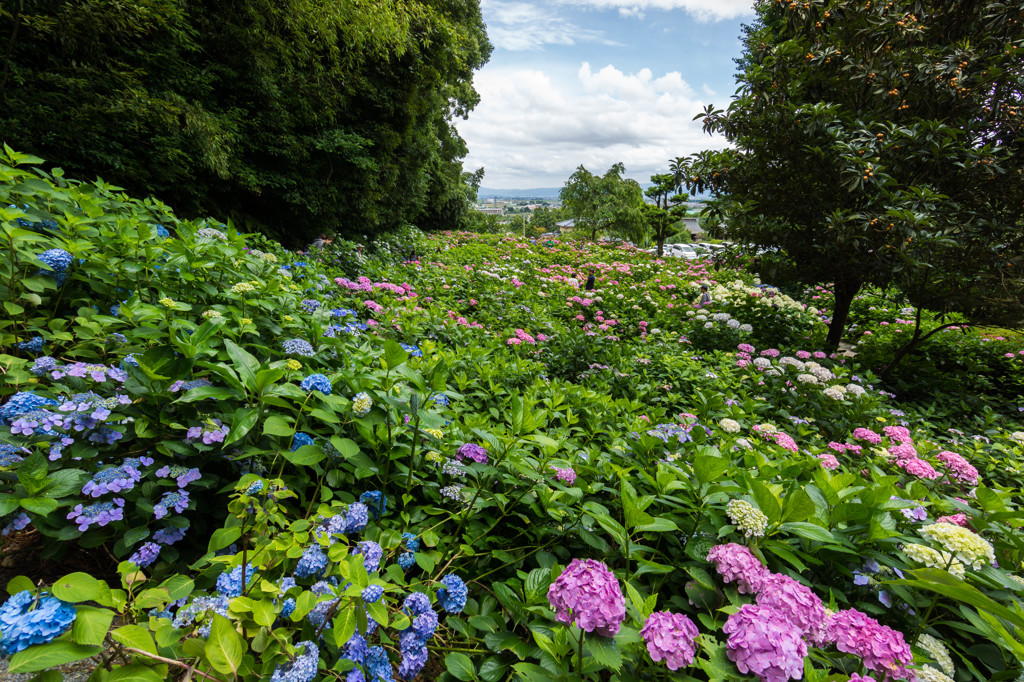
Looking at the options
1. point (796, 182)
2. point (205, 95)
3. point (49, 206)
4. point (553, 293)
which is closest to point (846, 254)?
point (796, 182)

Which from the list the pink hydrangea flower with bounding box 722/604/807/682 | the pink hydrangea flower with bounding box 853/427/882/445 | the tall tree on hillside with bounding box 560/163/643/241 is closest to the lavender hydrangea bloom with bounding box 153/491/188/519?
the pink hydrangea flower with bounding box 722/604/807/682

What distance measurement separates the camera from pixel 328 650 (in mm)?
962

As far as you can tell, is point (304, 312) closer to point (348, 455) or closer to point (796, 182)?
point (348, 455)

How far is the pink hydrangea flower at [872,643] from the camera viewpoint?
0.82 m

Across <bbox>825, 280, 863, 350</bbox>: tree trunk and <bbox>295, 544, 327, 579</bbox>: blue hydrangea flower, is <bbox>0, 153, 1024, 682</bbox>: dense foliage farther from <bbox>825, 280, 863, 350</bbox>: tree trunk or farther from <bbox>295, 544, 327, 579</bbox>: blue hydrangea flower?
<bbox>825, 280, 863, 350</bbox>: tree trunk

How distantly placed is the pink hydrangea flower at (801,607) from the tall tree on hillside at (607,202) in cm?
1983

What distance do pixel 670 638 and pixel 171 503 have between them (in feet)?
4.25

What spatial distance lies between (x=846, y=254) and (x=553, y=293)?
4096mm

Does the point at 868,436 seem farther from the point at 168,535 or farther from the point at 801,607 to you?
the point at 168,535

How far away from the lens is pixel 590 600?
782 millimetres

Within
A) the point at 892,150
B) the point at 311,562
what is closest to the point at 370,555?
the point at 311,562

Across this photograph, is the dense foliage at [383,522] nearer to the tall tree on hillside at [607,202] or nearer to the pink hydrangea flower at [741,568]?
the pink hydrangea flower at [741,568]

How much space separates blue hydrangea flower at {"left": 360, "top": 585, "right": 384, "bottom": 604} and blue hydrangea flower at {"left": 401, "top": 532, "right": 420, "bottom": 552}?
0.33 m

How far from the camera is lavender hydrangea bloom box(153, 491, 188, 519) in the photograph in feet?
3.56
